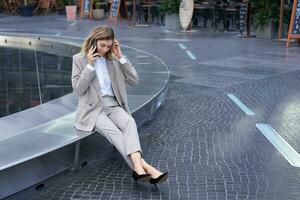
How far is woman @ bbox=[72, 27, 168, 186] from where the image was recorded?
4.47 metres

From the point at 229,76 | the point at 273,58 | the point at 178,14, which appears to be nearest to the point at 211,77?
the point at 229,76

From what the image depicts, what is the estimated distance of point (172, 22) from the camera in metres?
19.5

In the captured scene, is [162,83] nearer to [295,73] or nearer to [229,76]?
[229,76]

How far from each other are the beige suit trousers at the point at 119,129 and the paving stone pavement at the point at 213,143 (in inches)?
13.1

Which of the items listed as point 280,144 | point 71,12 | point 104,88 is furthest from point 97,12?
point 104,88

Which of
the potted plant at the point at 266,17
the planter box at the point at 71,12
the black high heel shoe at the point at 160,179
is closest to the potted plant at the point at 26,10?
the planter box at the point at 71,12

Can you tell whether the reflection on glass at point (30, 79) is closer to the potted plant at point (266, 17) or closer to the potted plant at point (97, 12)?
the potted plant at point (266, 17)

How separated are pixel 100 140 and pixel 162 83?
2.64 metres

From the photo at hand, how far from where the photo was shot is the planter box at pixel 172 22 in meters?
19.3

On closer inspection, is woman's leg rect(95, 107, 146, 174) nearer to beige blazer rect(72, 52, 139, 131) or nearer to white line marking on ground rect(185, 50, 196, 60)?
beige blazer rect(72, 52, 139, 131)

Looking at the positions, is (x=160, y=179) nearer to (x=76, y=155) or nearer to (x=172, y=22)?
(x=76, y=155)

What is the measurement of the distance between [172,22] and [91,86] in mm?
15203

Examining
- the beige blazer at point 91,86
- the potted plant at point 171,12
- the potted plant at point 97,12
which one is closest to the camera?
the beige blazer at point 91,86

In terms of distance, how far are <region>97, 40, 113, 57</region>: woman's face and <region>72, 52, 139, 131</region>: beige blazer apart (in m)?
0.16
